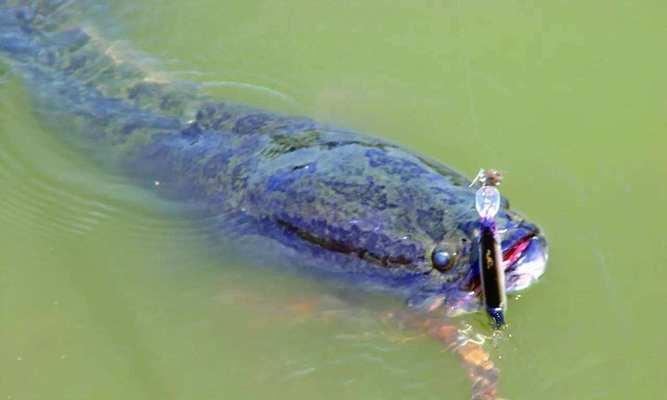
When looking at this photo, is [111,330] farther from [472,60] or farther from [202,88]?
[472,60]

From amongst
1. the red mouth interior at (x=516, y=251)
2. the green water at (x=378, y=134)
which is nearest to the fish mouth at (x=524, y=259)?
the red mouth interior at (x=516, y=251)

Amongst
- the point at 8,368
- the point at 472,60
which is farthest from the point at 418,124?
the point at 8,368

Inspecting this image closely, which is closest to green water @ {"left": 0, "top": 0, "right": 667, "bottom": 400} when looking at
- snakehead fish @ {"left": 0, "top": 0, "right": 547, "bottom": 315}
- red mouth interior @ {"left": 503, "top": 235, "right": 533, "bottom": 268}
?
snakehead fish @ {"left": 0, "top": 0, "right": 547, "bottom": 315}

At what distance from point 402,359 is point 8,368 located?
5.26ft

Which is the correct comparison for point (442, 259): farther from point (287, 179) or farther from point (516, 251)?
point (287, 179)

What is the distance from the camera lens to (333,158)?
3.96 metres

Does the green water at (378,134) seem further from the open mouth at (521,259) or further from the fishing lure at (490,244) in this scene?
the fishing lure at (490,244)

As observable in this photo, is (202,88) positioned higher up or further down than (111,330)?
higher up

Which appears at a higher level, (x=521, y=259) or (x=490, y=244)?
(x=490, y=244)

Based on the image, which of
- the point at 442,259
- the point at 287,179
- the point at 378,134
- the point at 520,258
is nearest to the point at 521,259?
the point at 520,258

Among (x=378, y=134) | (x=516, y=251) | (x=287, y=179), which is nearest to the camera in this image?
(x=516, y=251)

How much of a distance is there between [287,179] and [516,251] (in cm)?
105

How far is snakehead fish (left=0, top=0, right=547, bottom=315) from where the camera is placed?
11.8 feet

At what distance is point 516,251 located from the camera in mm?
3498
